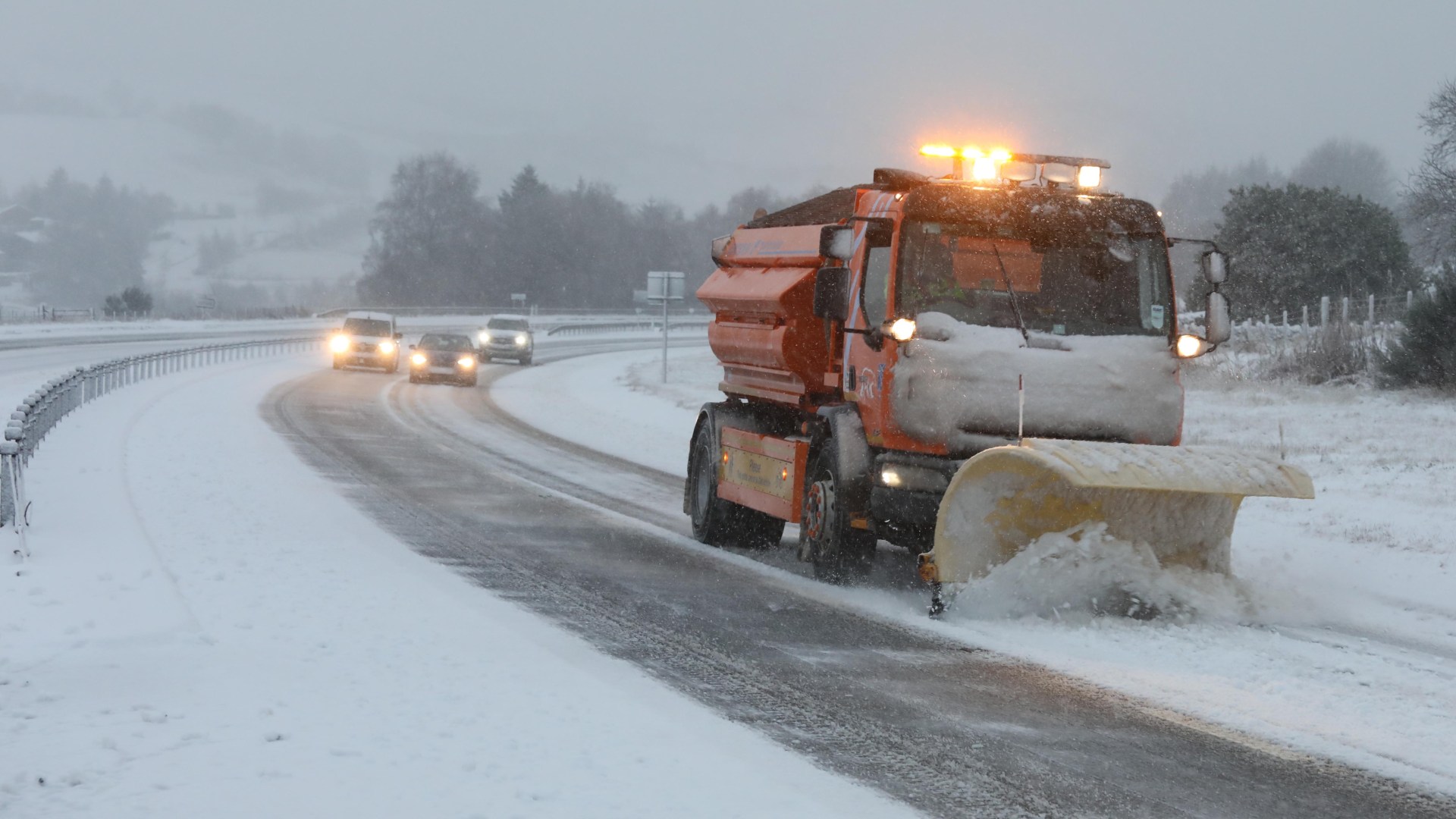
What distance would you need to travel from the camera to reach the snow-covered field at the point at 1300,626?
6.56 meters

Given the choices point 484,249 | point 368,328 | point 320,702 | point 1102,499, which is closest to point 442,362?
point 368,328

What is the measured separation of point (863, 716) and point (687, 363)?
162 feet

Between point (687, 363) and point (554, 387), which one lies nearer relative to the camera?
point (554, 387)

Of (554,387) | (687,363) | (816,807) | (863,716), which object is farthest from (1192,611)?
(687,363)

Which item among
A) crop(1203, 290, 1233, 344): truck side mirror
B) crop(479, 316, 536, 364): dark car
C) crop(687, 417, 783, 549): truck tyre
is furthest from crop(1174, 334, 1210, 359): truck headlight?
crop(479, 316, 536, 364): dark car

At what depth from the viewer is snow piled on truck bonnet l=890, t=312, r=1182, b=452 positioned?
920 cm

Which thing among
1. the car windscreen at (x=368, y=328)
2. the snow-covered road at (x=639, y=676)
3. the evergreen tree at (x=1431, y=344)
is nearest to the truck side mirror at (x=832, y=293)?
the snow-covered road at (x=639, y=676)

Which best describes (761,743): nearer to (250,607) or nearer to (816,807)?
Answer: (816,807)

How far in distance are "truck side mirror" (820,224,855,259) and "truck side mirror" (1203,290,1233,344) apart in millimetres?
2312

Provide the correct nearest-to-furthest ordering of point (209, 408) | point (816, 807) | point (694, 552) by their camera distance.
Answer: point (816, 807)
point (694, 552)
point (209, 408)

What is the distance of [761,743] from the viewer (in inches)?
237

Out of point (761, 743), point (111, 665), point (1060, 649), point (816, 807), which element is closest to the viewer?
point (816, 807)

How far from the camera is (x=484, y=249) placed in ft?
411

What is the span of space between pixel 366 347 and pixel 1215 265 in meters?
36.4
